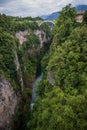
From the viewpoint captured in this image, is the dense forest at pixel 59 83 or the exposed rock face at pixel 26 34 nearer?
the dense forest at pixel 59 83

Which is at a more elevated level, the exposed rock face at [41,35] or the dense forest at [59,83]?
the dense forest at [59,83]

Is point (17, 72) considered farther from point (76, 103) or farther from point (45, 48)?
point (45, 48)

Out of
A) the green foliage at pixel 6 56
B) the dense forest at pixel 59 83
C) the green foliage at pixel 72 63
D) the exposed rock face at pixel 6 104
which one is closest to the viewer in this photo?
the dense forest at pixel 59 83

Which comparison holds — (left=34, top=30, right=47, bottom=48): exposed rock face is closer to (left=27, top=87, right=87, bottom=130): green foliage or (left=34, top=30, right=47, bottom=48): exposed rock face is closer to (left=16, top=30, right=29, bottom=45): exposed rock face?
(left=16, top=30, right=29, bottom=45): exposed rock face

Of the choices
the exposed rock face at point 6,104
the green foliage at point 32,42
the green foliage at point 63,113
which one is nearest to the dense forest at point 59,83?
the green foliage at point 63,113

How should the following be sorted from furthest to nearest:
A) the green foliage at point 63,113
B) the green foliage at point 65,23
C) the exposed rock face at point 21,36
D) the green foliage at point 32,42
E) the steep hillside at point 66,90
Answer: the green foliage at point 32,42 < the exposed rock face at point 21,36 < the green foliage at point 65,23 < the steep hillside at point 66,90 < the green foliage at point 63,113

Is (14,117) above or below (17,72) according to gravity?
below

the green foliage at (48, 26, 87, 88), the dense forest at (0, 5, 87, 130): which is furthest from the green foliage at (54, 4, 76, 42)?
the green foliage at (48, 26, 87, 88)

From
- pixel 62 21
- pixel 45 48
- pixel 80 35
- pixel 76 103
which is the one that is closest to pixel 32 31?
pixel 45 48

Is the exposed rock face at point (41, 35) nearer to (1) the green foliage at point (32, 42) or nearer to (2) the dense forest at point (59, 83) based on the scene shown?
(1) the green foliage at point (32, 42)
